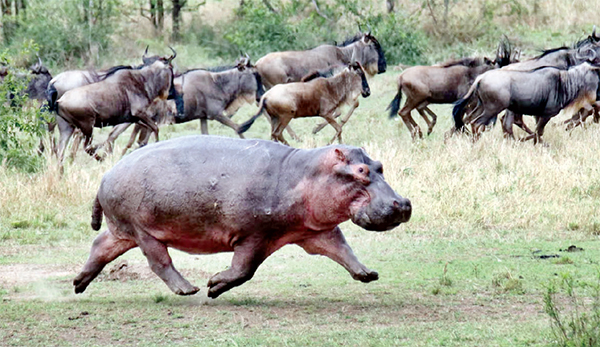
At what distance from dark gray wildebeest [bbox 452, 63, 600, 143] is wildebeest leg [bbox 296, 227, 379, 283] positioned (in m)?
9.73

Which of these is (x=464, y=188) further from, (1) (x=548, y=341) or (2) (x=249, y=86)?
(2) (x=249, y=86)

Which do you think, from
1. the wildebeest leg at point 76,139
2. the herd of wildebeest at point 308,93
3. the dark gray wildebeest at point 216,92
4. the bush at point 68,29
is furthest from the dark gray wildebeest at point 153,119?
the bush at point 68,29

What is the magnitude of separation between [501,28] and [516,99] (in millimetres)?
14108

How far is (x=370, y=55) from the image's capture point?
21969 millimetres

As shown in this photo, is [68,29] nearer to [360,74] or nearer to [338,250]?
[360,74]

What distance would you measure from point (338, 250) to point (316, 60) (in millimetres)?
15314

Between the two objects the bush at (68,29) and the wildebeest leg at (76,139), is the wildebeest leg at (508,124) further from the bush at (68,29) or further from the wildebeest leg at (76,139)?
the bush at (68,29)

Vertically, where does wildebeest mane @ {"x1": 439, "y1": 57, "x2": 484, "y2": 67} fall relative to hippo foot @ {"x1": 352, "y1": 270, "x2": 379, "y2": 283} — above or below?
below

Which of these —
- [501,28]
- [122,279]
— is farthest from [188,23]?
[122,279]

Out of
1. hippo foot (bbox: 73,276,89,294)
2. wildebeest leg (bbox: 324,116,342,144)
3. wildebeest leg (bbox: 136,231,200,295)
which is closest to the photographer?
wildebeest leg (bbox: 136,231,200,295)

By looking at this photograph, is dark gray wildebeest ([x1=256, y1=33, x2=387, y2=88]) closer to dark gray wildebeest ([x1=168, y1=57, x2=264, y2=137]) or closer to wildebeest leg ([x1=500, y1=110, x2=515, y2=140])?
dark gray wildebeest ([x1=168, y1=57, x2=264, y2=137])

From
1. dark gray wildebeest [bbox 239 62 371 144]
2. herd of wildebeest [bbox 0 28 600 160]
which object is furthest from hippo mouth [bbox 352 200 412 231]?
dark gray wildebeest [bbox 239 62 371 144]

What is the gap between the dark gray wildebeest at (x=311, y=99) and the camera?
16.9 m

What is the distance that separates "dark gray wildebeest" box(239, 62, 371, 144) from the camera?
55.4ft
